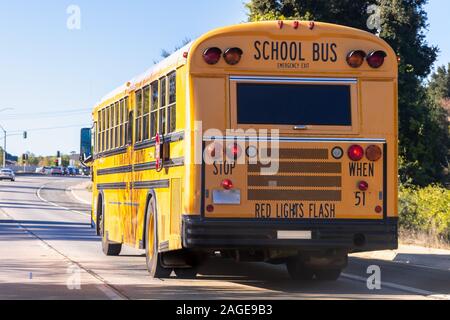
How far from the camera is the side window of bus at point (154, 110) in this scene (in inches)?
575

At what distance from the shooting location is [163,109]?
1412 cm

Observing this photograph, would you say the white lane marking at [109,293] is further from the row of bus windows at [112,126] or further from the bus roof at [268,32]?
the row of bus windows at [112,126]

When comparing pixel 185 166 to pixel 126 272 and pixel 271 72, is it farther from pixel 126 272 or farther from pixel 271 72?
pixel 126 272

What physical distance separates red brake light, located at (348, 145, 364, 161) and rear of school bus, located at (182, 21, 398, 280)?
0.01 m

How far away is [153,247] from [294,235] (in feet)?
9.30

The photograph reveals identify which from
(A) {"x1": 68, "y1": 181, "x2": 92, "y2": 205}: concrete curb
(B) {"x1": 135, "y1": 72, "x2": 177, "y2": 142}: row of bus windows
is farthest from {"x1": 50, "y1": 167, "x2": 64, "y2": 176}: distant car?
(B) {"x1": 135, "y1": 72, "x2": 177, "y2": 142}: row of bus windows

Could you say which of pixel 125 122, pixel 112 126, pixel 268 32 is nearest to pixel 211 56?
pixel 268 32

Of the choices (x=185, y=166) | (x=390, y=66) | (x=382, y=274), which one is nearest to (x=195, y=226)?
(x=185, y=166)

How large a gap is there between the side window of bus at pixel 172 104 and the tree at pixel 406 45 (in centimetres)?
2558

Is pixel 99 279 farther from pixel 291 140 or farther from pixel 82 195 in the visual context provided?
pixel 82 195

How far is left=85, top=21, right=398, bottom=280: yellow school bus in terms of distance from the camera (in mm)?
12422

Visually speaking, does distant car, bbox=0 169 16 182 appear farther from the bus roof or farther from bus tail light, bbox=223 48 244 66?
bus tail light, bbox=223 48 244 66

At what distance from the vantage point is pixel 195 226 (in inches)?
487

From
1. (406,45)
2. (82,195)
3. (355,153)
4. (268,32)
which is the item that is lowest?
(82,195)
